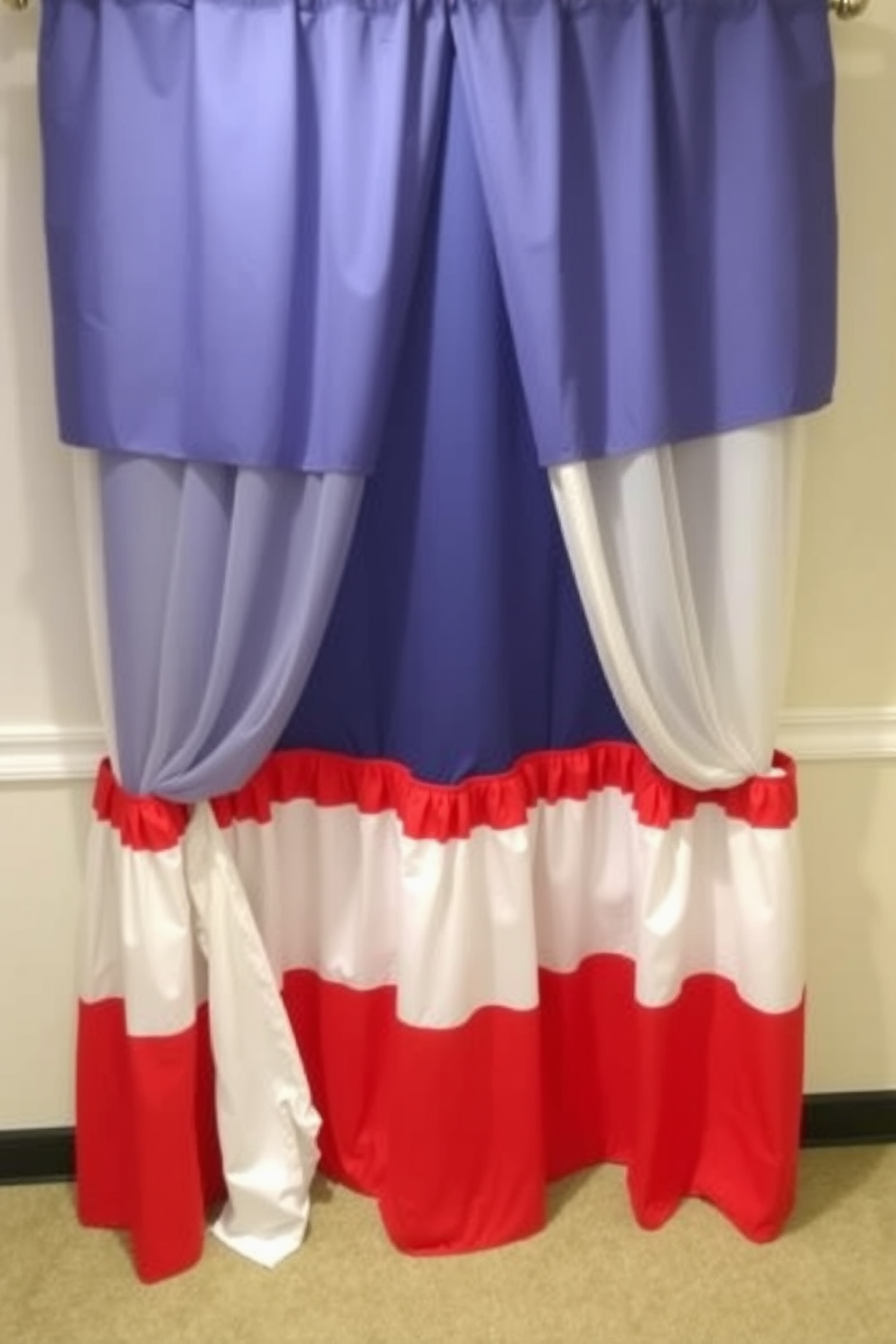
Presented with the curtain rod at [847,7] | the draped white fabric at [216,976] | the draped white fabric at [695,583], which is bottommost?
the draped white fabric at [216,976]

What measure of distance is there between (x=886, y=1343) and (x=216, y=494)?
1460mm

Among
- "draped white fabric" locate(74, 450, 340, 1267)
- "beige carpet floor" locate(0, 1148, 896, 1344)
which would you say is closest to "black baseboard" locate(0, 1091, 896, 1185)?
"beige carpet floor" locate(0, 1148, 896, 1344)

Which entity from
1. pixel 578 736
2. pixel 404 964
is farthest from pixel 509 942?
pixel 578 736

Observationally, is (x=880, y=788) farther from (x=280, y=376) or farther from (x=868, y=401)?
(x=280, y=376)

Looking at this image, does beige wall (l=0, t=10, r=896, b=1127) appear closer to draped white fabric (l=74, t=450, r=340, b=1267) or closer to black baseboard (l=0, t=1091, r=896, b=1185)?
black baseboard (l=0, t=1091, r=896, b=1185)

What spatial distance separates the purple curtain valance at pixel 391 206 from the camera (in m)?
1.48

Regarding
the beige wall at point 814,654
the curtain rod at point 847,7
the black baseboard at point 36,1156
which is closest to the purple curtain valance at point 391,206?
the curtain rod at point 847,7

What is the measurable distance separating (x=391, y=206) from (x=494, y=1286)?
148cm

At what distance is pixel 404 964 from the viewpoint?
1820mm

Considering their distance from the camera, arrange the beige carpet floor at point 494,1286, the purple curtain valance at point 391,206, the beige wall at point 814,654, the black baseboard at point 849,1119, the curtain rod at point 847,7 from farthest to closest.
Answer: the black baseboard at point 849,1119 → the beige carpet floor at point 494,1286 → the beige wall at point 814,654 → the curtain rod at point 847,7 → the purple curtain valance at point 391,206

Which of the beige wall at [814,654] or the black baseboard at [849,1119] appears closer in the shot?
the beige wall at [814,654]

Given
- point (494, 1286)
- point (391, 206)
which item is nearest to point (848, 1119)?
point (494, 1286)

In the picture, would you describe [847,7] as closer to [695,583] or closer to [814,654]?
[695,583]

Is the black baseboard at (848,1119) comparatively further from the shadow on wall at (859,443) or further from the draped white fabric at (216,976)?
the draped white fabric at (216,976)
